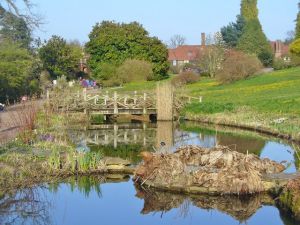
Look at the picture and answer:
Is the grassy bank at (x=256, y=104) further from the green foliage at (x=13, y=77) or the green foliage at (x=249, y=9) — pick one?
the green foliage at (x=249, y=9)

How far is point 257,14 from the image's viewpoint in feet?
250

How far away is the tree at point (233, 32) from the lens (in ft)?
250

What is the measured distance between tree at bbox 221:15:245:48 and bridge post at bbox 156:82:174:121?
45748 millimetres

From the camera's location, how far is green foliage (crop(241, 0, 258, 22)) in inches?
2992

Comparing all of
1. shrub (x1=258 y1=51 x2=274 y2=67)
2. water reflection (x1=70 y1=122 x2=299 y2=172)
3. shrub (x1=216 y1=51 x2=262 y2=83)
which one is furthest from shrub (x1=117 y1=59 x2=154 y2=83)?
water reflection (x1=70 y1=122 x2=299 y2=172)

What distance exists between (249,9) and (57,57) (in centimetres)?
3159

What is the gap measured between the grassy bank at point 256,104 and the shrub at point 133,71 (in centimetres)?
776

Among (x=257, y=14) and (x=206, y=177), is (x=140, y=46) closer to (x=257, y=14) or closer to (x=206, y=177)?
(x=257, y=14)

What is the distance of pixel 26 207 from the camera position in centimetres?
A: 1300

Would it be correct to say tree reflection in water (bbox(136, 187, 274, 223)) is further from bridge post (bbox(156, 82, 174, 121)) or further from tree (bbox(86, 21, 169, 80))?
tree (bbox(86, 21, 169, 80))

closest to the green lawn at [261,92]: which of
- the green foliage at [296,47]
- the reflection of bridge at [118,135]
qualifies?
the green foliage at [296,47]

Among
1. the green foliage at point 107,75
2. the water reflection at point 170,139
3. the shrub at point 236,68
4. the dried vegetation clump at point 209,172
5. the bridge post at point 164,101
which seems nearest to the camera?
the dried vegetation clump at point 209,172

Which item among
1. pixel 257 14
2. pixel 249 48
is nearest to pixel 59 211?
pixel 249 48

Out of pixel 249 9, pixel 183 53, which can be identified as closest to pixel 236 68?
pixel 249 9
